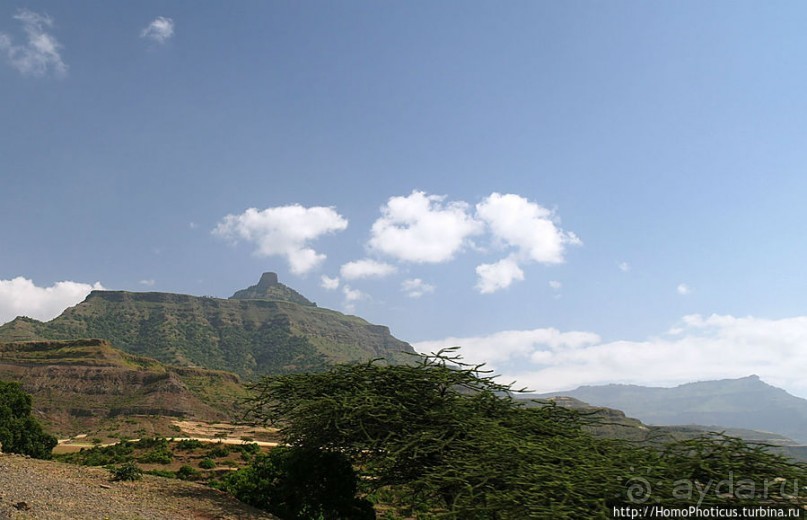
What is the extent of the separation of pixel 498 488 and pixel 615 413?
385ft

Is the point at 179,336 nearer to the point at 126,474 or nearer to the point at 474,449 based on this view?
the point at 126,474

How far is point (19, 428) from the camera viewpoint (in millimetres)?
25953

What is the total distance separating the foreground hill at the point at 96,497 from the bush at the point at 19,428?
391 inches

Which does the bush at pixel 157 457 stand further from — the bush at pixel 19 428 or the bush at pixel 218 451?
the bush at pixel 19 428

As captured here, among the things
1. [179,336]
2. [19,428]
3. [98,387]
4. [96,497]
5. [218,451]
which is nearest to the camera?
[96,497]

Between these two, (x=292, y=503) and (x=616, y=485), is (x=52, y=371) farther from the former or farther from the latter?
(x=616, y=485)

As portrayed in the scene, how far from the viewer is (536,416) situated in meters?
16.4

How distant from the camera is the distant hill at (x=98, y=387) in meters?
75.6

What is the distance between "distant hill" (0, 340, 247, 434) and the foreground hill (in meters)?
65.9

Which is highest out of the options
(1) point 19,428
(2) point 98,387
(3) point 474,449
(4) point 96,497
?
(3) point 474,449

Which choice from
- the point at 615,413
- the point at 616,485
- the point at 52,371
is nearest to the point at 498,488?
the point at 616,485

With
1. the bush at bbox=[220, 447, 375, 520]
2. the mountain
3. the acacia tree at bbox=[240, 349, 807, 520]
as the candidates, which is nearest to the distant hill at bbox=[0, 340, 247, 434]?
the mountain

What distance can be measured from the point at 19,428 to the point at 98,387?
230ft

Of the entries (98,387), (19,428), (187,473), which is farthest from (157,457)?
(98,387)
